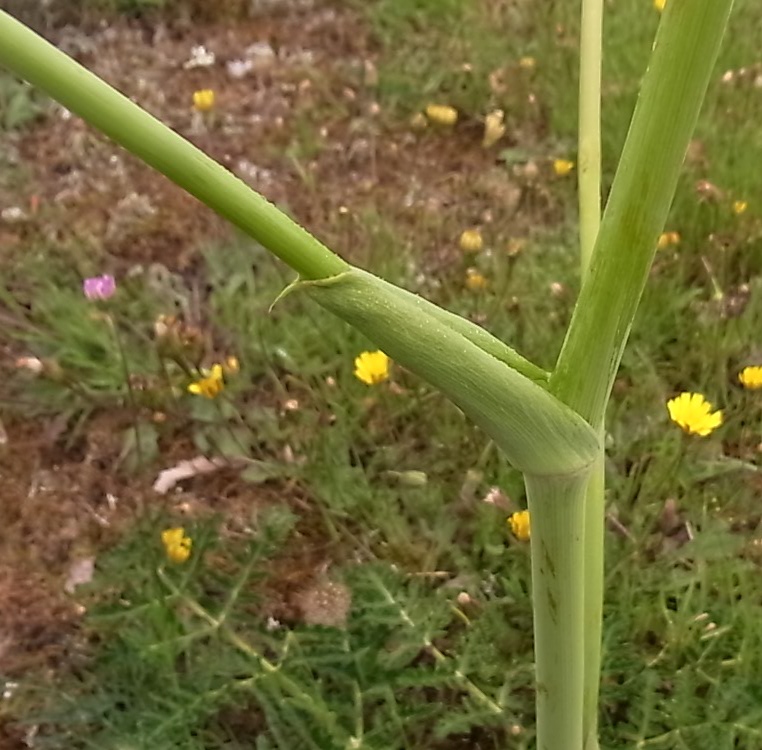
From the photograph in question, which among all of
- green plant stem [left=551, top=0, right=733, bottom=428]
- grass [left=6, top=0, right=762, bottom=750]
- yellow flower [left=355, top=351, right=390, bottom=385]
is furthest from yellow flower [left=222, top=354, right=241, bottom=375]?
green plant stem [left=551, top=0, right=733, bottom=428]

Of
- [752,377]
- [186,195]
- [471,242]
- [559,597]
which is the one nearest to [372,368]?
[471,242]

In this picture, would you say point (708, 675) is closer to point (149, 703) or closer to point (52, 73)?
point (149, 703)

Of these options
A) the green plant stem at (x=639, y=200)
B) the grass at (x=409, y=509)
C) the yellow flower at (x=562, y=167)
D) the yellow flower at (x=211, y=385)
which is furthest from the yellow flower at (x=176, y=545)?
the yellow flower at (x=562, y=167)

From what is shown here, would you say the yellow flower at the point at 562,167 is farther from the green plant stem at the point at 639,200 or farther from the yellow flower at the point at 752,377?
the green plant stem at the point at 639,200

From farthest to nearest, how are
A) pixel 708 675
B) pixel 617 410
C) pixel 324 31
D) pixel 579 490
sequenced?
1. pixel 324 31
2. pixel 617 410
3. pixel 708 675
4. pixel 579 490

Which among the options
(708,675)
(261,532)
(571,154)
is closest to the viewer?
(708,675)

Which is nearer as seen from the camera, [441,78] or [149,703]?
[149,703]

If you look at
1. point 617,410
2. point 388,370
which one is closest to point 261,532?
point 388,370
